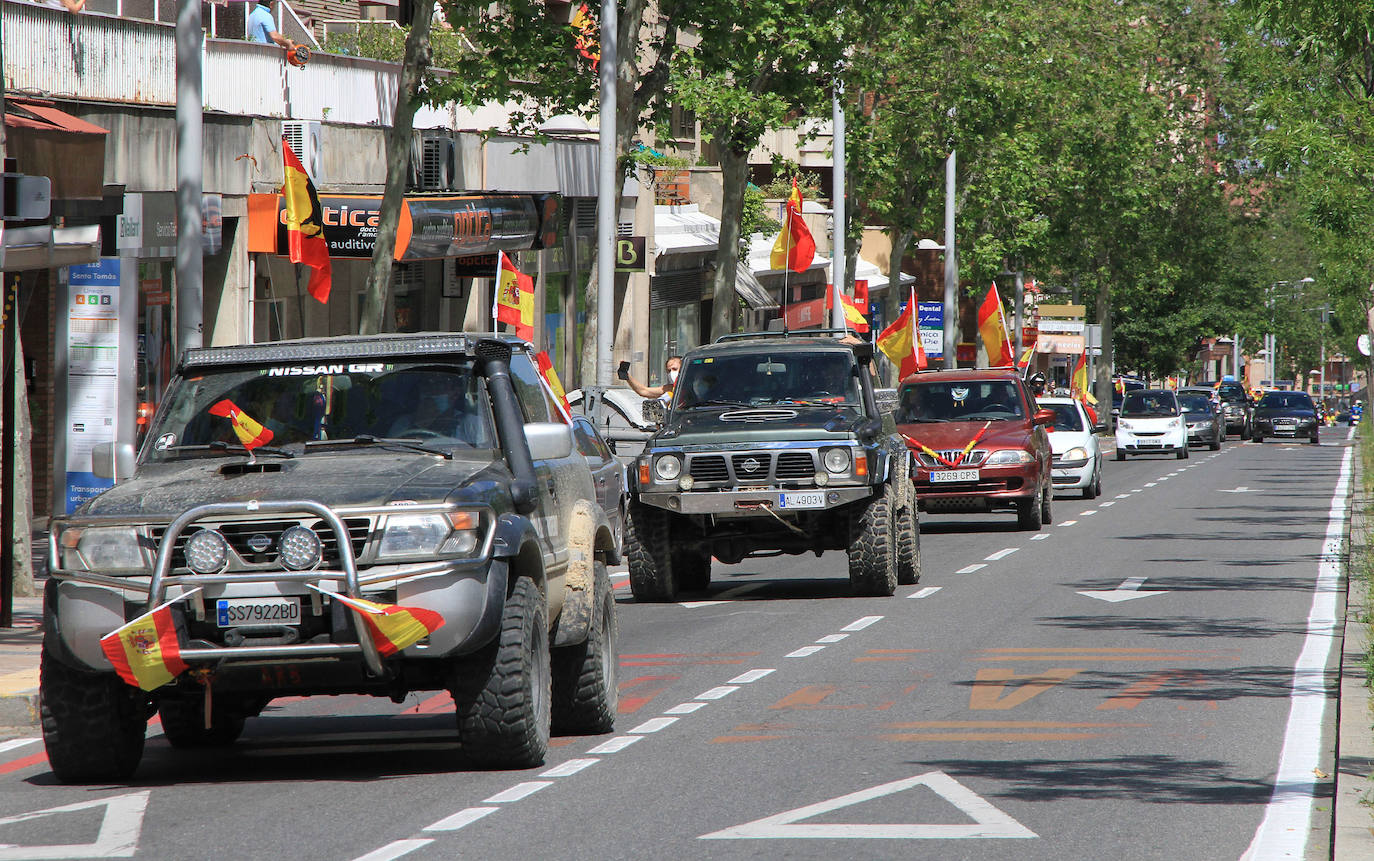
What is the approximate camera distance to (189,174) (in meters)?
15.6

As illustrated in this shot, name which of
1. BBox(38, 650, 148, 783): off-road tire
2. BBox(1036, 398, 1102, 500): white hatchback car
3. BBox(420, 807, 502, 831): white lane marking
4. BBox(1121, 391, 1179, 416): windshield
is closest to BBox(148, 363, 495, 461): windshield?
BBox(38, 650, 148, 783): off-road tire

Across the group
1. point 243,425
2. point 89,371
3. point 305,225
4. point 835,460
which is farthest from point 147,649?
point 305,225

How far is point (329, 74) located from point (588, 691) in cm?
2080

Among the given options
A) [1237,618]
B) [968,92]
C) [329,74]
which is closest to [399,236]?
[329,74]

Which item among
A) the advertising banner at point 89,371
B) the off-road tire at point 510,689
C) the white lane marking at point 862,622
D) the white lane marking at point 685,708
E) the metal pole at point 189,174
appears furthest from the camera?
the advertising banner at point 89,371

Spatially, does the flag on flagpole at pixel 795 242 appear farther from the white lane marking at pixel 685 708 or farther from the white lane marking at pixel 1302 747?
the white lane marking at pixel 685 708

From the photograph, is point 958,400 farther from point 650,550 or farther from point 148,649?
point 148,649

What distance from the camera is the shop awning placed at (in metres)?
13.7

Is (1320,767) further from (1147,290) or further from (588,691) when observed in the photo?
(1147,290)

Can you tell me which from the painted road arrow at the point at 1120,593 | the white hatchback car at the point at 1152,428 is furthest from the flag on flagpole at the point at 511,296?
the white hatchback car at the point at 1152,428

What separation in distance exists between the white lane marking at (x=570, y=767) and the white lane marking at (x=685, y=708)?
1.52 m

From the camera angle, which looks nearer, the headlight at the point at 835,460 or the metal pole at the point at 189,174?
the metal pole at the point at 189,174

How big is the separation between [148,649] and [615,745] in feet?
8.15

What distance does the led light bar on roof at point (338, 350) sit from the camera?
926cm
